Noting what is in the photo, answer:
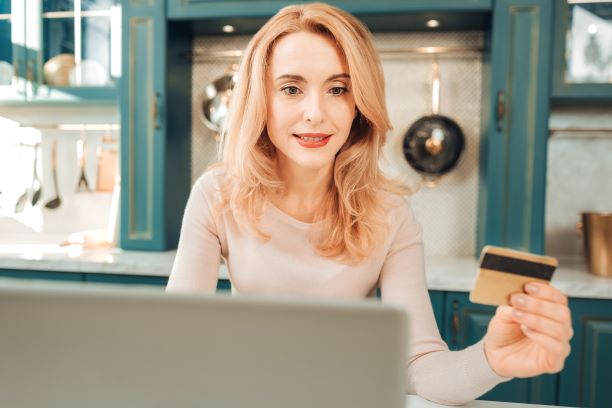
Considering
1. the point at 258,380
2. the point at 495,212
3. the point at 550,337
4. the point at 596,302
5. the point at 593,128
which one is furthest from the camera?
the point at 593,128

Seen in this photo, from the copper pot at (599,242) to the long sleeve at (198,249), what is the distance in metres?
1.47

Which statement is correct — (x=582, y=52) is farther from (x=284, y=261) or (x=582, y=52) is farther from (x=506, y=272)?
(x=506, y=272)

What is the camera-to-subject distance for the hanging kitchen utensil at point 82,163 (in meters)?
2.65

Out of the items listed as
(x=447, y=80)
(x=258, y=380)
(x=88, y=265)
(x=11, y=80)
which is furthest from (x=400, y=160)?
(x=258, y=380)

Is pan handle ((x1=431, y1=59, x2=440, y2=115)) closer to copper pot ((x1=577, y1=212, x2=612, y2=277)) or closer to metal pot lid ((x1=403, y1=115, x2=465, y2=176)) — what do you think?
metal pot lid ((x1=403, y1=115, x2=465, y2=176))

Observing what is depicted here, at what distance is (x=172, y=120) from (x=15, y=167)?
3.54 feet

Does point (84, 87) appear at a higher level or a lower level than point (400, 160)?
higher

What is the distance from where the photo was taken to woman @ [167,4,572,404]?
3.71 ft

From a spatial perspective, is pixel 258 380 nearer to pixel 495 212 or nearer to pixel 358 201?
pixel 358 201

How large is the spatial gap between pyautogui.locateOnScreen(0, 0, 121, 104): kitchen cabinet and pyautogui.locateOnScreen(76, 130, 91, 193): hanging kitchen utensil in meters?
0.27

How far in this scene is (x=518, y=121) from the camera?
2010 mm

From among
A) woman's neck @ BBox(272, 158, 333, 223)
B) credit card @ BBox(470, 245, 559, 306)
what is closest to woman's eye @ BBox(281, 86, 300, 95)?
woman's neck @ BBox(272, 158, 333, 223)

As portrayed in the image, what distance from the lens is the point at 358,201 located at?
1.28 metres

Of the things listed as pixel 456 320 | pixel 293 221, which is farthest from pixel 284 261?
pixel 456 320
